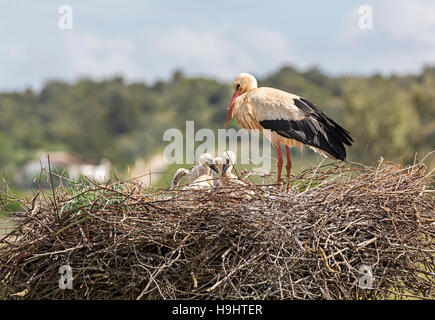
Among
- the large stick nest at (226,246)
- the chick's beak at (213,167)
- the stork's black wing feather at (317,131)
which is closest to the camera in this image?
the large stick nest at (226,246)

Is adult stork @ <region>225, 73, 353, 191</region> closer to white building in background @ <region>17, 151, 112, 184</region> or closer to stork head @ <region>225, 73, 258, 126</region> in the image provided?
stork head @ <region>225, 73, 258, 126</region>

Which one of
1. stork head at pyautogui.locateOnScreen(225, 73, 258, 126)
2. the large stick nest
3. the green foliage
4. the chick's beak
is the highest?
stork head at pyautogui.locateOnScreen(225, 73, 258, 126)

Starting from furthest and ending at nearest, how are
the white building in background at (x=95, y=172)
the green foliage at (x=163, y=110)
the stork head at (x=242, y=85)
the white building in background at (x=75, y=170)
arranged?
the green foliage at (x=163, y=110) → the stork head at (x=242, y=85) → the white building in background at (x=95, y=172) → the white building in background at (x=75, y=170)

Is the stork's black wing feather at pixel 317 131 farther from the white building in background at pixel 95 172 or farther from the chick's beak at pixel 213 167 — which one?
the white building in background at pixel 95 172

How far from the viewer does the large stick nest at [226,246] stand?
4.55m

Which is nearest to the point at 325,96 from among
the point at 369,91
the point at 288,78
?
the point at 288,78

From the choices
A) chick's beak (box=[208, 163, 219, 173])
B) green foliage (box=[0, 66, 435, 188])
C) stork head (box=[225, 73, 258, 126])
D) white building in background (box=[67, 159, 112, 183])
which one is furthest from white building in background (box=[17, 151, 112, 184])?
green foliage (box=[0, 66, 435, 188])

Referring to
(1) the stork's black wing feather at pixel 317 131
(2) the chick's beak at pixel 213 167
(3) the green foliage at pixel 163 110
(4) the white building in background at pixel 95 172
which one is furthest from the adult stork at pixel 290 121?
(3) the green foliage at pixel 163 110

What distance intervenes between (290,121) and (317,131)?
11.6 inches

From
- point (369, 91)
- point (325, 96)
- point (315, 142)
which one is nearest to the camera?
point (315, 142)

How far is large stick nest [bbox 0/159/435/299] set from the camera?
4555mm
